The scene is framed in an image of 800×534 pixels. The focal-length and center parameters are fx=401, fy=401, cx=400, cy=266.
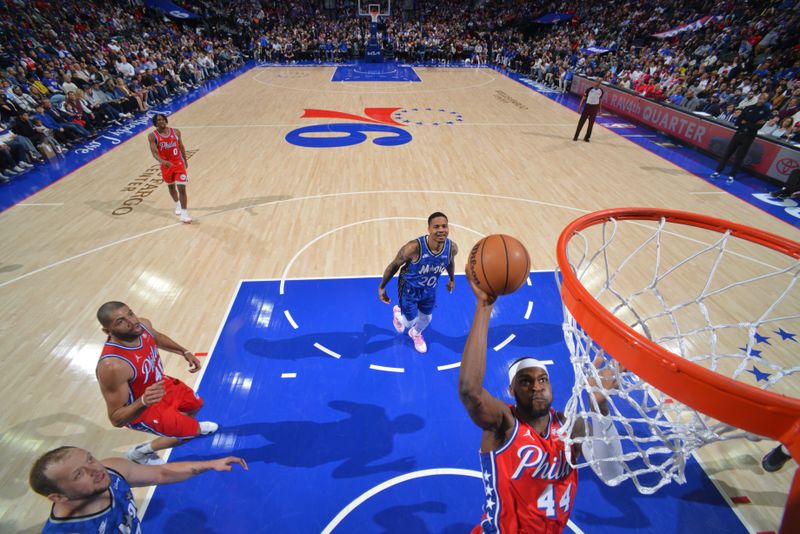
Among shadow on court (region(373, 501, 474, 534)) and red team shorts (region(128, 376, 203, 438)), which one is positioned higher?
red team shorts (region(128, 376, 203, 438))

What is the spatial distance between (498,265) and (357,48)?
2724 cm

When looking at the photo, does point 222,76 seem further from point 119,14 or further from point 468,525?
point 468,525

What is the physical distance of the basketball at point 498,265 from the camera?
6.20 feet

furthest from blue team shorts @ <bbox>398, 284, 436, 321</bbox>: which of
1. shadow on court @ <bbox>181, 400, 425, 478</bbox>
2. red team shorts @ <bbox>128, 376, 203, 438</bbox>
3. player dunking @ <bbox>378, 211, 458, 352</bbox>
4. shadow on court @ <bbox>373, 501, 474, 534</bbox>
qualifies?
red team shorts @ <bbox>128, 376, 203, 438</bbox>

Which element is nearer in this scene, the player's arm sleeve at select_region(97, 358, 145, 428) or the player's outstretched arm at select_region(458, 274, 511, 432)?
the player's outstretched arm at select_region(458, 274, 511, 432)

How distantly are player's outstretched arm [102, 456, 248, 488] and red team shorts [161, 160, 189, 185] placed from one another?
540 cm

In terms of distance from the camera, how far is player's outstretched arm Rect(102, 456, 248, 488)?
2.27 meters

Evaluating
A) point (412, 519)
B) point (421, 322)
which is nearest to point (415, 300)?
point (421, 322)

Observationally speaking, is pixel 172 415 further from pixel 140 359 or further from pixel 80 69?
pixel 80 69

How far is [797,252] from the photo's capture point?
7.93 feet

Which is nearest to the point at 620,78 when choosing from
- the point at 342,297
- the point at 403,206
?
the point at 403,206

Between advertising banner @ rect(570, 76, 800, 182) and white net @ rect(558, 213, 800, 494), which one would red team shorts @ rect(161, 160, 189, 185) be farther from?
advertising banner @ rect(570, 76, 800, 182)

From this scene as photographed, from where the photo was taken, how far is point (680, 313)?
5.20 m

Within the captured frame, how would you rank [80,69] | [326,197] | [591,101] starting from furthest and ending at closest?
[80,69] → [591,101] → [326,197]
